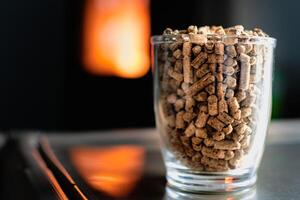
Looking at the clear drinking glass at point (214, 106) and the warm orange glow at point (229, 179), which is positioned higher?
the clear drinking glass at point (214, 106)

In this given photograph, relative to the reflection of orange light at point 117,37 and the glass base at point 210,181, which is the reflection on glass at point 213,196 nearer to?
the glass base at point 210,181

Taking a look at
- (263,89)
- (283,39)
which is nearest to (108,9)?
(283,39)

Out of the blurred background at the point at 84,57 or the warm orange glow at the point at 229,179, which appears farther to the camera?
the blurred background at the point at 84,57

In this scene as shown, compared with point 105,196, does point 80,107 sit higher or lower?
lower

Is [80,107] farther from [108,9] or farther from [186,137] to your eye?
[186,137]

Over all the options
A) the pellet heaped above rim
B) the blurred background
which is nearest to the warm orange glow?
the pellet heaped above rim

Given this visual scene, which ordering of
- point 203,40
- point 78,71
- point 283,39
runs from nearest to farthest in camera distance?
point 203,40, point 78,71, point 283,39

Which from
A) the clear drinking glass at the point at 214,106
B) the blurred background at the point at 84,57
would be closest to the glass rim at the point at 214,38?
the clear drinking glass at the point at 214,106
